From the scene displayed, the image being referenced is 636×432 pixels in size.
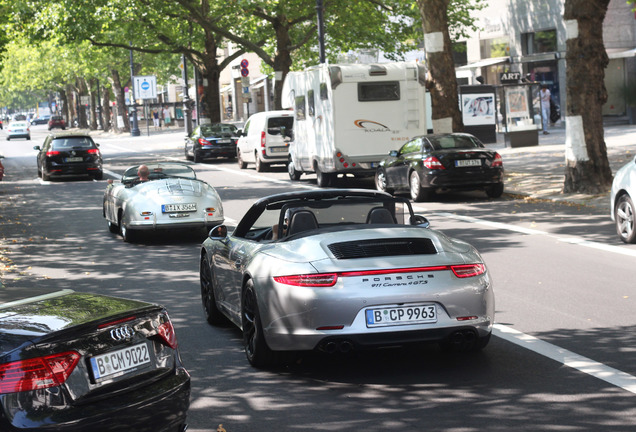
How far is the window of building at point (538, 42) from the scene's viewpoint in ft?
148

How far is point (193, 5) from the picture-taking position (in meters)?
43.1

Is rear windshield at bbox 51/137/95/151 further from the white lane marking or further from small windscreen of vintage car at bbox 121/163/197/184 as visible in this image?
the white lane marking

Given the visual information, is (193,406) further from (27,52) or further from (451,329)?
(27,52)

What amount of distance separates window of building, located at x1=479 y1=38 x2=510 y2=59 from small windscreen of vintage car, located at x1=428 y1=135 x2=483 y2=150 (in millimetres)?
27273

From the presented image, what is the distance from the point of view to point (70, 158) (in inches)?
1280

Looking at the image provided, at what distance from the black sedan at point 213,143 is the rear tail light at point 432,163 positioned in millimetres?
18521

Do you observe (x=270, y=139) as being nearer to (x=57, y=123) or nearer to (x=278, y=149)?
(x=278, y=149)

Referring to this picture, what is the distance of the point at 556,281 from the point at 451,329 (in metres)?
4.33

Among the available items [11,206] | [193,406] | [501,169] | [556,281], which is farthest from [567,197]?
[193,406]

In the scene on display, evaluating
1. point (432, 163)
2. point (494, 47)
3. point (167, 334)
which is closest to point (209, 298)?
point (167, 334)

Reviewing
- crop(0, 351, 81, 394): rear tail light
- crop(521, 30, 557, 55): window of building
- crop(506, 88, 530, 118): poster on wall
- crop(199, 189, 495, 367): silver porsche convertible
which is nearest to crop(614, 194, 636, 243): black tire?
crop(199, 189, 495, 367): silver porsche convertible

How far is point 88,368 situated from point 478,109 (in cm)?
3204

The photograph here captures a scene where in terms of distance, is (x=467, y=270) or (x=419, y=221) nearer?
(x=467, y=270)

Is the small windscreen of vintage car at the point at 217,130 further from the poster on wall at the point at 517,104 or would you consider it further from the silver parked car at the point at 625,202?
the silver parked car at the point at 625,202
